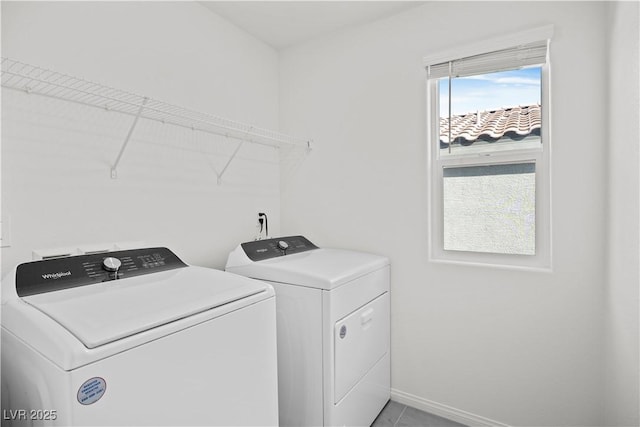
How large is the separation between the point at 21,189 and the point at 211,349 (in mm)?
1056

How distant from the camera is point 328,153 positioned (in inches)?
97.3

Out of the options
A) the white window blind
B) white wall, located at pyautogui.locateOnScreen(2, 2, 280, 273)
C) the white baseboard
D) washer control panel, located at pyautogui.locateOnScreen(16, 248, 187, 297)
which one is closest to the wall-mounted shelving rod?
white wall, located at pyautogui.locateOnScreen(2, 2, 280, 273)

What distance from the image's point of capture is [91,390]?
80 cm

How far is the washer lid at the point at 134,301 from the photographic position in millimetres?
879

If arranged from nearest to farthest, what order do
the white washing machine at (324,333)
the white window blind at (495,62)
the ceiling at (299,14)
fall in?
the white washing machine at (324,333)
the white window blind at (495,62)
the ceiling at (299,14)

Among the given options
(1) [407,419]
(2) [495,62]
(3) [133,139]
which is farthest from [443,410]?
(3) [133,139]

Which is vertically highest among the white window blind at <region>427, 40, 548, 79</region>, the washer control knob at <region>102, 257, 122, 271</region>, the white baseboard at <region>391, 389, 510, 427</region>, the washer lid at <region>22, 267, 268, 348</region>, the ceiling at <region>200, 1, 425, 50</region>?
the ceiling at <region>200, 1, 425, 50</region>

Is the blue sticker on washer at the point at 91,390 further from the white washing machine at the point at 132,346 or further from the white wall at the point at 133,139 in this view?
the white wall at the point at 133,139

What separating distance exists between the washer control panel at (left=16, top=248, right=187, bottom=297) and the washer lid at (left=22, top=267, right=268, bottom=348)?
0.14 feet

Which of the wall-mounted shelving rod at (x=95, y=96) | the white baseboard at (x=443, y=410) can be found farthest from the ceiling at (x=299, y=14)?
the white baseboard at (x=443, y=410)

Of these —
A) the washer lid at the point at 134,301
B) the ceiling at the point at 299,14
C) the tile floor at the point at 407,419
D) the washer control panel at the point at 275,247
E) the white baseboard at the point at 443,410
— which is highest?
the ceiling at the point at 299,14

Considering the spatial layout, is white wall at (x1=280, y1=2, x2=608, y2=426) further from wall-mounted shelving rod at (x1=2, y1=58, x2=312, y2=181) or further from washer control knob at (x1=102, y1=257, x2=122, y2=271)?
washer control knob at (x1=102, y1=257, x2=122, y2=271)

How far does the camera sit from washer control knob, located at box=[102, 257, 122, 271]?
1.29 metres

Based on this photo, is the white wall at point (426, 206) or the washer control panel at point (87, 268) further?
the white wall at point (426, 206)
